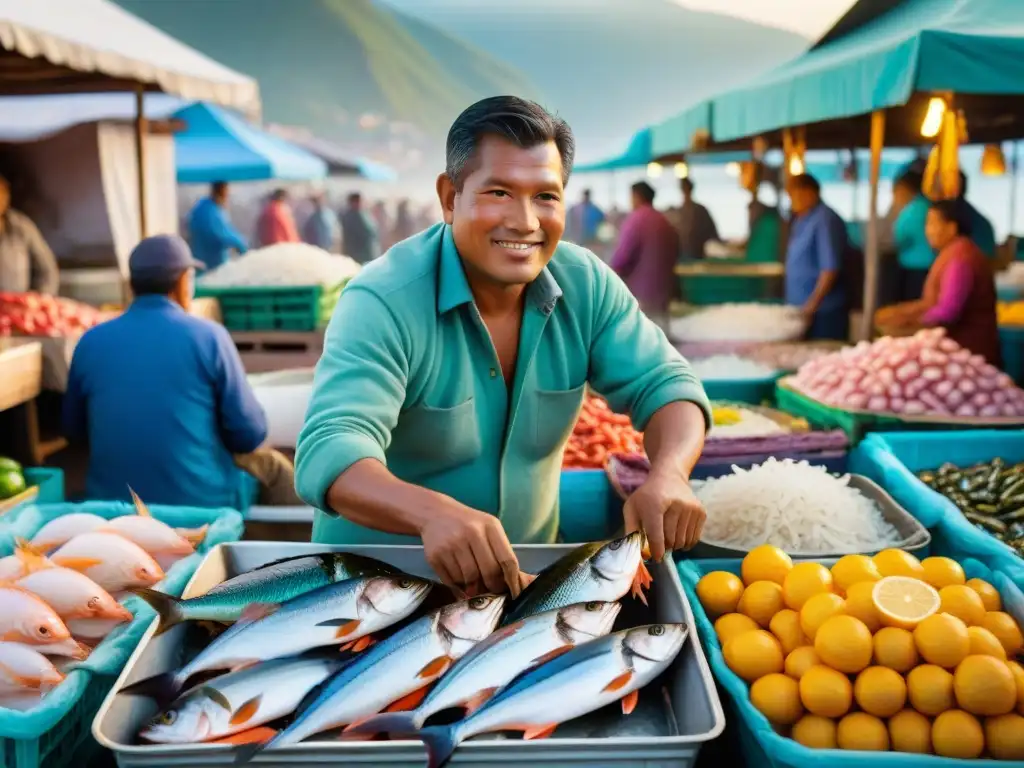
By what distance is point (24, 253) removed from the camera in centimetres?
702

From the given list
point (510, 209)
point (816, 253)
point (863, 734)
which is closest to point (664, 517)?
point (863, 734)

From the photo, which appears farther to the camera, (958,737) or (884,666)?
(884,666)

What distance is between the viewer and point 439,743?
1392mm

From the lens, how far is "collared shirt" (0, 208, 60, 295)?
6914 millimetres

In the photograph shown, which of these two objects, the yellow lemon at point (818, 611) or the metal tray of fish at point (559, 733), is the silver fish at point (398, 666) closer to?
the metal tray of fish at point (559, 733)

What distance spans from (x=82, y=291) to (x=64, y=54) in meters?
3.81

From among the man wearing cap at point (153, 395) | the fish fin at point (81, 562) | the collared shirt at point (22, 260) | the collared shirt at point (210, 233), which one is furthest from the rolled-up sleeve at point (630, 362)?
the collared shirt at point (210, 233)

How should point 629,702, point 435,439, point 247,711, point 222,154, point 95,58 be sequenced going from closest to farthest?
point 247,711 → point 629,702 → point 435,439 → point 95,58 → point 222,154

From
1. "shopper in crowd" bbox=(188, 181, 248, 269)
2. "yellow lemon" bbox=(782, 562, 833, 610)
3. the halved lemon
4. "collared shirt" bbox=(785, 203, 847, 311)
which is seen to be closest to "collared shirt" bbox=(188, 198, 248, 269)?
"shopper in crowd" bbox=(188, 181, 248, 269)

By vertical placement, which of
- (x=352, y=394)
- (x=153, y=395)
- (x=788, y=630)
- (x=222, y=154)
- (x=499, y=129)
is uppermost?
(x=222, y=154)

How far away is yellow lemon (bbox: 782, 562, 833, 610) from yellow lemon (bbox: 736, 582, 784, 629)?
0.06ft

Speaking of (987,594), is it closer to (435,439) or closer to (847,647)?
(847,647)

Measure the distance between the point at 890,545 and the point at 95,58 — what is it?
478cm

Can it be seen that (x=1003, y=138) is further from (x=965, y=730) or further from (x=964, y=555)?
(x=965, y=730)
